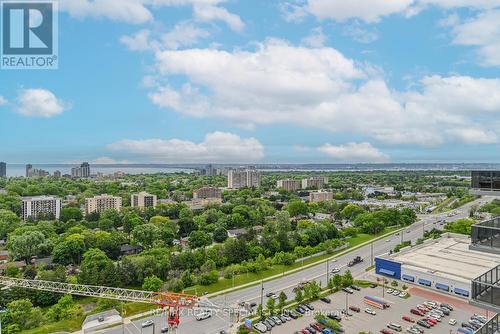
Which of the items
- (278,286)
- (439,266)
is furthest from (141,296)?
(439,266)

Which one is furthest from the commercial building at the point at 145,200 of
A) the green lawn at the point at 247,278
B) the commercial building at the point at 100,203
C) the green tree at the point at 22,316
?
the green tree at the point at 22,316

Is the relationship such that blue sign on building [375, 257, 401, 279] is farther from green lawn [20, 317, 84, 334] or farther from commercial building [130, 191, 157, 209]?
commercial building [130, 191, 157, 209]

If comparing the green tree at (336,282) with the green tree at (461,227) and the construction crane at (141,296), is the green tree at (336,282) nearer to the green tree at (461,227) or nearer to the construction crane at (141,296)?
the construction crane at (141,296)

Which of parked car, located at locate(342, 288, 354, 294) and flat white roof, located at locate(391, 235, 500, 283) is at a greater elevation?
flat white roof, located at locate(391, 235, 500, 283)

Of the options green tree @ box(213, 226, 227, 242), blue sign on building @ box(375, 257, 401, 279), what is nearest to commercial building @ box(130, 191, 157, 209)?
green tree @ box(213, 226, 227, 242)

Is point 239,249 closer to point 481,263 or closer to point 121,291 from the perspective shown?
point 121,291

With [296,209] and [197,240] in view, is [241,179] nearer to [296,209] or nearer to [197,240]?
[296,209]

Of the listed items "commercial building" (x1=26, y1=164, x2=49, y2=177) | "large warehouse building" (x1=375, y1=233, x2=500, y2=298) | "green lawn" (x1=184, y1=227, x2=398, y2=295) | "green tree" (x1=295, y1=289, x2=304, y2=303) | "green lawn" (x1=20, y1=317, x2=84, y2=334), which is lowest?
"green lawn" (x1=20, y1=317, x2=84, y2=334)

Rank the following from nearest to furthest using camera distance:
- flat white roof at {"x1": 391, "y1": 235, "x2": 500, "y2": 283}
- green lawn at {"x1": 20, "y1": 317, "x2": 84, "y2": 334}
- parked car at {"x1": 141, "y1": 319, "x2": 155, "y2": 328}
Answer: green lawn at {"x1": 20, "y1": 317, "x2": 84, "y2": 334} < parked car at {"x1": 141, "y1": 319, "x2": 155, "y2": 328} < flat white roof at {"x1": 391, "y1": 235, "x2": 500, "y2": 283}
